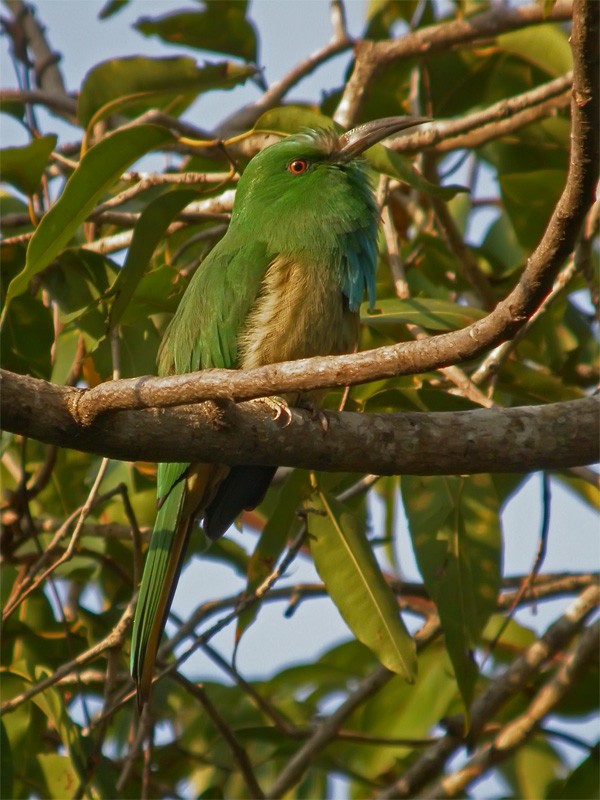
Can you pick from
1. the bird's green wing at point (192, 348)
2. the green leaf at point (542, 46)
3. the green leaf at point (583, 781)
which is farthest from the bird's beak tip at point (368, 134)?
the green leaf at point (583, 781)

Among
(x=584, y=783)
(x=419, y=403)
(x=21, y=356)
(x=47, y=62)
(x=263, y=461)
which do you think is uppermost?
(x=47, y=62)

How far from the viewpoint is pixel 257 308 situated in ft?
10.9

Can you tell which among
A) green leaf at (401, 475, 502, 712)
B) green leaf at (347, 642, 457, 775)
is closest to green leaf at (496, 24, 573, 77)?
green leaf at (401, 475, 502, 712)

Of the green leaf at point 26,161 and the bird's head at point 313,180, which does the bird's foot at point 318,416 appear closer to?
the bird's head at point 313,180

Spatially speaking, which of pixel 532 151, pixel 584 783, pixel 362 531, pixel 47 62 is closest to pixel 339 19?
pixel 532 151

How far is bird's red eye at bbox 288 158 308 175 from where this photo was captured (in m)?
3.74

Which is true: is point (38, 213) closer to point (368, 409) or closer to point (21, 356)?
point (21, 356)

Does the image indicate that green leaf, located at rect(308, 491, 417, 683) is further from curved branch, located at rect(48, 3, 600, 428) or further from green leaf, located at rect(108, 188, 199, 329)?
curved branch, located at rect(48, 3, 600, 428)

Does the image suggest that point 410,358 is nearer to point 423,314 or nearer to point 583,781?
point 423,314

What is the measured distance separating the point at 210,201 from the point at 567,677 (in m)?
2.20

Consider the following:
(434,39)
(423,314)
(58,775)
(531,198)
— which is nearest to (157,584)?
(58,775)

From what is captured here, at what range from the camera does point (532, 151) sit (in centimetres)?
449

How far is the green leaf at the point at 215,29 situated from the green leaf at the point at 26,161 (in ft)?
4.00

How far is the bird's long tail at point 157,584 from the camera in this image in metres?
3.19
